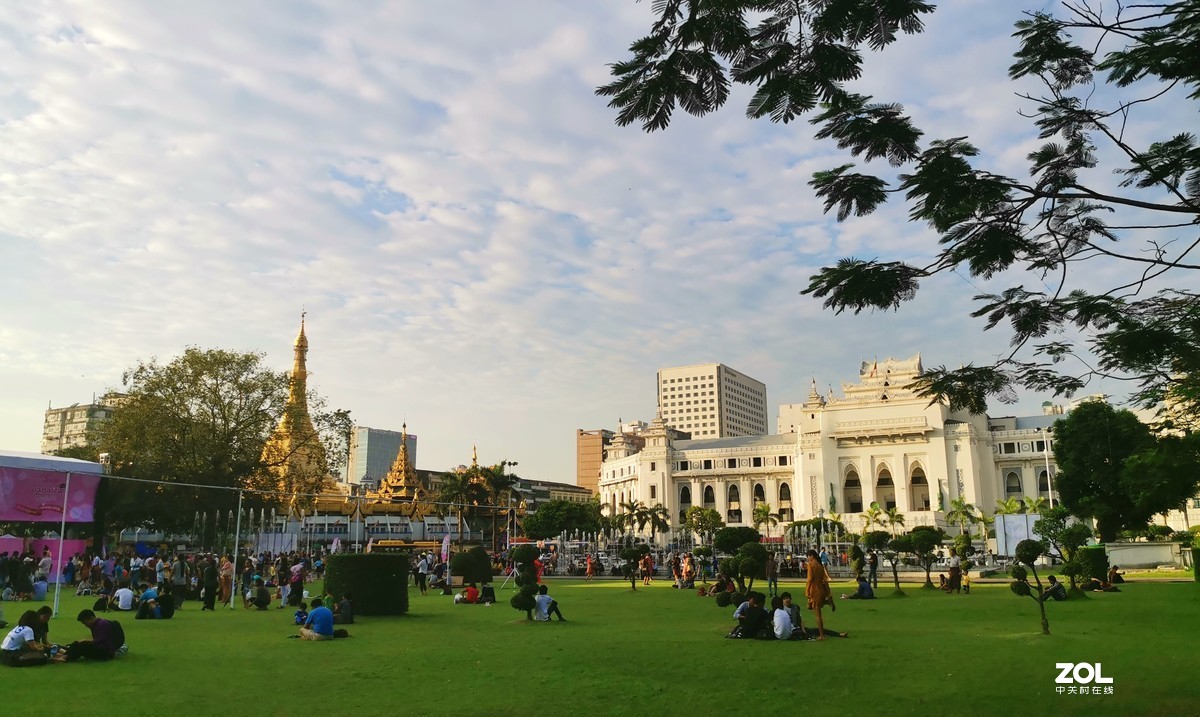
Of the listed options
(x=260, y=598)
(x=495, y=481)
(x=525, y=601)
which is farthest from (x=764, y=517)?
(x=525, y=601)

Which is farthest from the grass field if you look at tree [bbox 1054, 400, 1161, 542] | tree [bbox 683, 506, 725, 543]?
tree [bbox 683, 506, 725, 543]

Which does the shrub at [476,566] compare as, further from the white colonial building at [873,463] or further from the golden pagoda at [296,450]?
the white colonial building at [873,463]

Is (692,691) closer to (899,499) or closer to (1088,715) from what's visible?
(1088,715)

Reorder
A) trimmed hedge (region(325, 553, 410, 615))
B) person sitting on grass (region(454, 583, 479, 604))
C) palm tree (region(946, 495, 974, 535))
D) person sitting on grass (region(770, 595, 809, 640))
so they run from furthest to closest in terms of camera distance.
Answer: palm tree (region(946, 495, 974, 535)), person sitting on grass (region(454, 583, 479, 604)), trimmed hedge (region(325, 553, 410, 615)), person sitting on grass (region(770, 595, 809, 640))

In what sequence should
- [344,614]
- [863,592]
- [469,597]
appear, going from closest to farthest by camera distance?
[344,614] → [863,592] → [469,597]

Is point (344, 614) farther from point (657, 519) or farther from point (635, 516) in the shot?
point (635, 516)

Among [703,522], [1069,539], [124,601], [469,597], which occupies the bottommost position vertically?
[469,597]

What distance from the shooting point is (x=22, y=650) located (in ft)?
35.5

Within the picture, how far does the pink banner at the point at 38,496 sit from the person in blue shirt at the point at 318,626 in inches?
542

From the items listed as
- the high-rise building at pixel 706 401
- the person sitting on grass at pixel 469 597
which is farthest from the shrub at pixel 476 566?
the high-rise building at pixel 706 401

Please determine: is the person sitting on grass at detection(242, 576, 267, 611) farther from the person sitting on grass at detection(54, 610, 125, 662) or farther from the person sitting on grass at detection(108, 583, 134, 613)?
the person sitting on grass at detection(54, 610, 125, 662)

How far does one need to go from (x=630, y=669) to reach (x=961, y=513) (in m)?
65.6

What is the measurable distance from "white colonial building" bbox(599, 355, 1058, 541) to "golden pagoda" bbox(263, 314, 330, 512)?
50988 millimetres

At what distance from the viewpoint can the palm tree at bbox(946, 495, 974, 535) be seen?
68125 mm
